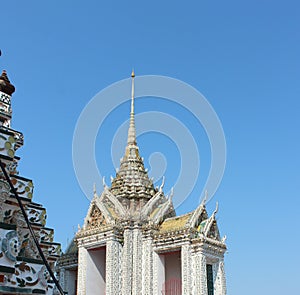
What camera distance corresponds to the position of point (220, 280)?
25.5 metres

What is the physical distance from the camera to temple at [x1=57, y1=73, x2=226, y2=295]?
25078mm

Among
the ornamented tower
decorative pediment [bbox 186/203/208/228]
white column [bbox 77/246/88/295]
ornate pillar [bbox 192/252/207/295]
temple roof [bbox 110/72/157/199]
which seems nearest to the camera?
the ornamented tower

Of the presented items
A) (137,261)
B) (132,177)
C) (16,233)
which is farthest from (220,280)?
(16,233)

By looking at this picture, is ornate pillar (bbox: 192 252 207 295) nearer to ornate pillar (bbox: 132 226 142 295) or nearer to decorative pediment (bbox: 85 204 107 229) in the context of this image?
ornate pillar (bbox: 132 226 142 295)

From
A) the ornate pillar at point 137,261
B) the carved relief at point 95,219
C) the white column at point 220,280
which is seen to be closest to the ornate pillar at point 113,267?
the ornate pillar at point 137,261

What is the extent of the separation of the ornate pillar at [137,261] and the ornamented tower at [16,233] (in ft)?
41.9

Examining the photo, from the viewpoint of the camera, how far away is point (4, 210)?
35.6ft

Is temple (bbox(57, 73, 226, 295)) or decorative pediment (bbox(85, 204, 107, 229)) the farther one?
decorative pediment (bbox(85, 204, 107, 229))

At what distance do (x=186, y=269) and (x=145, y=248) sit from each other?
288 centimetres

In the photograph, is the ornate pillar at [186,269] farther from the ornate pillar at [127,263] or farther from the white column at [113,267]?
the white column at [113,267]

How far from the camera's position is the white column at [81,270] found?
88.2ft

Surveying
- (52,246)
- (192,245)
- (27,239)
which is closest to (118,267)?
(192,245)

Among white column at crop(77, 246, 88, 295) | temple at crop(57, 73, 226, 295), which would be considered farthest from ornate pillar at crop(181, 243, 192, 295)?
white column at crop(77, 246, 88, 295)

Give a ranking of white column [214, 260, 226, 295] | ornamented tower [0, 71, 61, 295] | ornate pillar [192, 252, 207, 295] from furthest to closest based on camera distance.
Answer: white column [214, 260, 226, 295]
ornate pillar [192, 252, 207, 295]
ornamented tower [0, 71, 61, 295]
